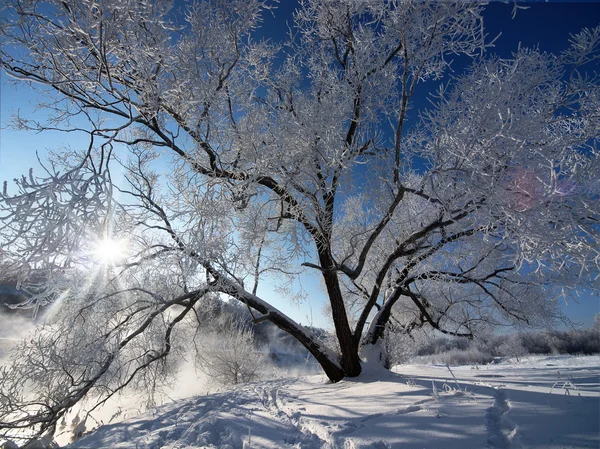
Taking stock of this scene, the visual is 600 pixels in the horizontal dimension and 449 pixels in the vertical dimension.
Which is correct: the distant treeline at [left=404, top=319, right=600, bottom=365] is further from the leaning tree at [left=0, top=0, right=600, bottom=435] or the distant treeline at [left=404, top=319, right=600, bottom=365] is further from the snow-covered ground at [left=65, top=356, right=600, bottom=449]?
the snow-covered ground at [left=65, top=356, right=600, bottom=449]

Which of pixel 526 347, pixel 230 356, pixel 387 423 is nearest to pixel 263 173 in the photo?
pixel 387 423

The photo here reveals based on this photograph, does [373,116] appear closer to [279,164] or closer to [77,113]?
[279,164]

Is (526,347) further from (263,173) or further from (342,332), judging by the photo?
(263,173)

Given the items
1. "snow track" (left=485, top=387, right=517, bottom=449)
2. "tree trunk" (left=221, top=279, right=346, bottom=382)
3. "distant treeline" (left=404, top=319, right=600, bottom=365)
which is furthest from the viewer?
"distant treeline" (left=404, top=319, right=600, bottom=365)

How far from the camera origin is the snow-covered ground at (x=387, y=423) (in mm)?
1920

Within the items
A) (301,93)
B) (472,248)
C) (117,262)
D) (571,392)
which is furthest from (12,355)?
(472,248)

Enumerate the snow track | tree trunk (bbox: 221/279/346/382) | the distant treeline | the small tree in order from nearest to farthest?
1. the snow track
2. tree trunk (bbox: 221/279/346/382)
3. the small tree
4. the distant treeline

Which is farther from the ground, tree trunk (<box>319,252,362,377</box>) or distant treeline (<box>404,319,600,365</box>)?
tree trunk (<box>319,252,362,377</box>)

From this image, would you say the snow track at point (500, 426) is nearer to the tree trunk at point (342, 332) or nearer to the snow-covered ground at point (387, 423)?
the snow-covered ground at point (387, 423)

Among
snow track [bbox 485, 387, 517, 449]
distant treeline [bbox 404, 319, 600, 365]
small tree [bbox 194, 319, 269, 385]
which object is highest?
small tree [bbox 194, 319, 269, 385]

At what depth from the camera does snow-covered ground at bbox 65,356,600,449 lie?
6.30 feet

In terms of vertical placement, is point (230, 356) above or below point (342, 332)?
below

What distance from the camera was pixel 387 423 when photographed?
239cm

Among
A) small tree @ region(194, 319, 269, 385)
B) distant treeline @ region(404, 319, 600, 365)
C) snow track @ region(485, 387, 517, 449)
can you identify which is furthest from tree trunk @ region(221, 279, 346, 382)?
distant treeline @ region(404, 319, 600, 365)
